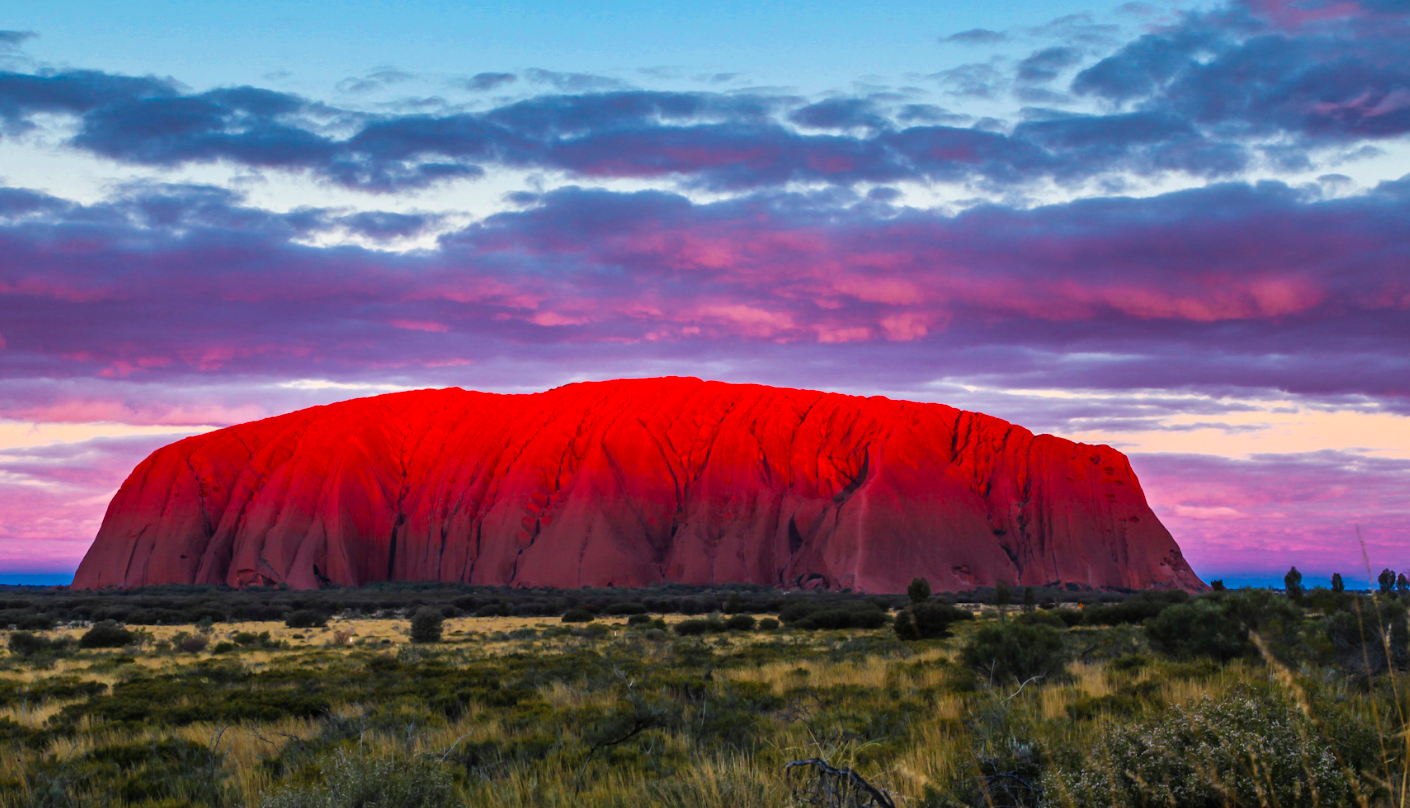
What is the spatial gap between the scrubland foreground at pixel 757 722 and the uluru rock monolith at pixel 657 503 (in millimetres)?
50210

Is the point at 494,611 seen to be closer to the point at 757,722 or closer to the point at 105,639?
the point at 105,639

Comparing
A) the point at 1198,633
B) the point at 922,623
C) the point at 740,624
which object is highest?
the point at 1198,633

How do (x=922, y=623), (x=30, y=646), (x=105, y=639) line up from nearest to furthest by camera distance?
(x=922, y=623)
(x=30, y=646)
(x=105, y=639)

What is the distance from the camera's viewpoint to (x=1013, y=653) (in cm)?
1460

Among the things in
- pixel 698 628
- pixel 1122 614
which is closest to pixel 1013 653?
pixel 698 628

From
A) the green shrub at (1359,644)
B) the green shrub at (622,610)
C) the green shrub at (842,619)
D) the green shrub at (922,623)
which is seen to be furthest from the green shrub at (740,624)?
the green shrub at (1359,644)

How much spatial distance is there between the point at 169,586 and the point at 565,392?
43236mm

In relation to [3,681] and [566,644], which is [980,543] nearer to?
[566,644]

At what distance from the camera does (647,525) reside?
78625 millimetres

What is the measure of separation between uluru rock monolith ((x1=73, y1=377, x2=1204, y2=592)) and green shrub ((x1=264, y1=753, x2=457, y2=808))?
212 ft

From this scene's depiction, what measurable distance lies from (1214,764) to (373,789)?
211 inches

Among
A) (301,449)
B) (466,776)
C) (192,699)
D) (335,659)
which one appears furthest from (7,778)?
(301,449)

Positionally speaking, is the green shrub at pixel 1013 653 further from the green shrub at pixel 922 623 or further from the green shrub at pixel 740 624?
the green shrub at pixel 740 624

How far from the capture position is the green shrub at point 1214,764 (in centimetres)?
443
